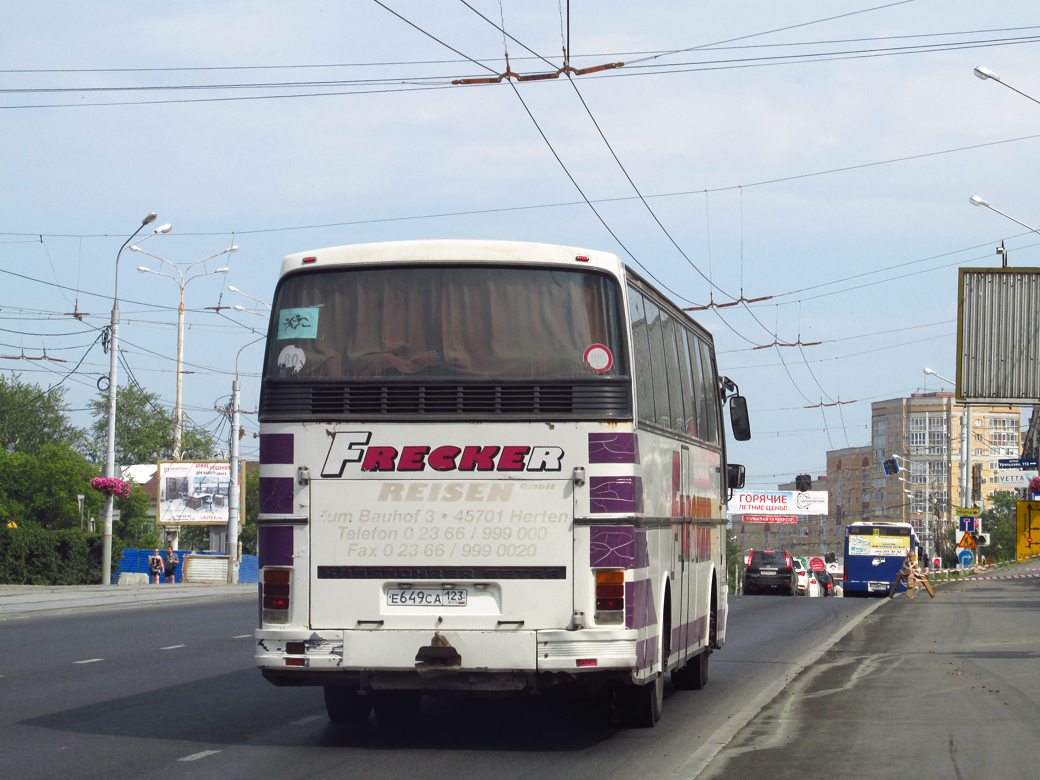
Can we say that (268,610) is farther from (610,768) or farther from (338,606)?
(610,768)

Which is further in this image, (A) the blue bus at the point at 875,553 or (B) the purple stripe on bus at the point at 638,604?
(A) the blue bus at the point at 875,553

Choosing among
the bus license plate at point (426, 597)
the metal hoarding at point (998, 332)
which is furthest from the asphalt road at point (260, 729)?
Result: the metal hoarding at point (998, 332)

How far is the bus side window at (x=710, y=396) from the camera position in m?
13.2

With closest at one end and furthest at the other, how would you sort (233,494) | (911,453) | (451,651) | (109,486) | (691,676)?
(451,651), (691,676), (109,486), (233,494), (911,453)

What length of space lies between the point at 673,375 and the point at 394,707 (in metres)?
3.37

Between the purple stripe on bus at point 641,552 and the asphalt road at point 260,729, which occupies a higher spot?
the purple stripe on bus at point 641,552

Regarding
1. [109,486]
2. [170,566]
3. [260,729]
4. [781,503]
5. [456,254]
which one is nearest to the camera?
[456,254]

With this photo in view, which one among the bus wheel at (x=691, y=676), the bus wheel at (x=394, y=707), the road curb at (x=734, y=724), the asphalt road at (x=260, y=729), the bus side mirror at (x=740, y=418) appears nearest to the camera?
the road curb at (x=734, y=724)

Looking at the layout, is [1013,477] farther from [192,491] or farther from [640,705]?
[640,705]

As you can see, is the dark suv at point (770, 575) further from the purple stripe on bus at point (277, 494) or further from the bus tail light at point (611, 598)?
the purple stripe on bus at point (277, 494)

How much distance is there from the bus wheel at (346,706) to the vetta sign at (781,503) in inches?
3284

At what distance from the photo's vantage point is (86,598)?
3178 cm

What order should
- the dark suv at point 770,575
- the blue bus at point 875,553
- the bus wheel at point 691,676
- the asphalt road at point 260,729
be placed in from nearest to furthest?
the asphalt road at point 260,729, the bus wheel at point 691,676, the dark suv at point 770,575, the blue bus at point 875,553

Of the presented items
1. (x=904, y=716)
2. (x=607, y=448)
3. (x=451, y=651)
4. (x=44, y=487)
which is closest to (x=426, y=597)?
(x=451, y=651)
